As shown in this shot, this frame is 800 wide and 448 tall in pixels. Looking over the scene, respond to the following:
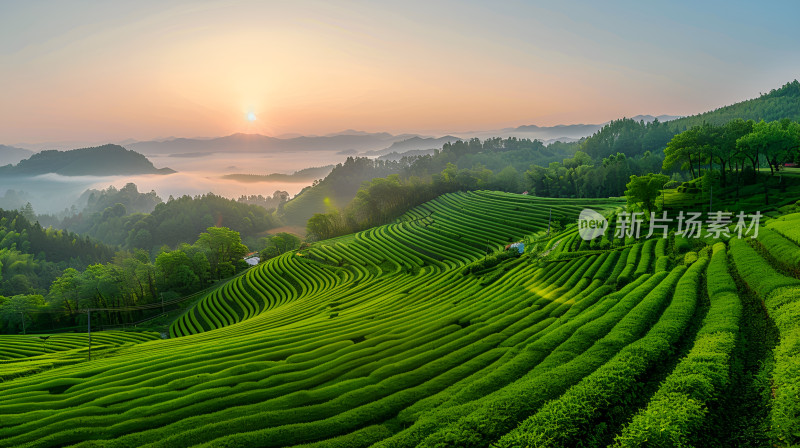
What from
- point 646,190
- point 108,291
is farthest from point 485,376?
point 108,291

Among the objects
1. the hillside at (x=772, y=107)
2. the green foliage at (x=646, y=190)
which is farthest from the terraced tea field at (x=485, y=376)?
the hillside at (x=772, y=107)

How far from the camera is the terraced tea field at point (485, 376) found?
1391 centimetres

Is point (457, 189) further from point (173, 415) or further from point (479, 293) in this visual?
point (173, 415)

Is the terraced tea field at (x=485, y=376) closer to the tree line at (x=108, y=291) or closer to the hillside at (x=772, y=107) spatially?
the tree line at (x=108, y=291)

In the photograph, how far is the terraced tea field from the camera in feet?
45.6

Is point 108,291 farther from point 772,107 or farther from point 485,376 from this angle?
point 772,107

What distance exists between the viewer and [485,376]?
1825cm

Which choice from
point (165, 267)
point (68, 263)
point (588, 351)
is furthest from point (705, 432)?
point (68, 263)

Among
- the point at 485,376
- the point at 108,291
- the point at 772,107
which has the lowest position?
the point at 108,291

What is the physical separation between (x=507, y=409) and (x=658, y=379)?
7.49 m

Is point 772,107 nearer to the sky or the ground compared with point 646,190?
nearer to the sky

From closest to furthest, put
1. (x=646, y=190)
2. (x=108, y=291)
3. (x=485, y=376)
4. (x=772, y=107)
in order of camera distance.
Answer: (x=485, y=376)
(x=646, y=190)
(x=108, y=291)
(x=772, y=107)

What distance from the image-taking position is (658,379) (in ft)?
54.7

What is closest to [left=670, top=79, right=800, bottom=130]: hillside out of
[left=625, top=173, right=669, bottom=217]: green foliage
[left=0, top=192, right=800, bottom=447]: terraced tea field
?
[left=625, top=173, right=669, bottom=217]: green foliage
